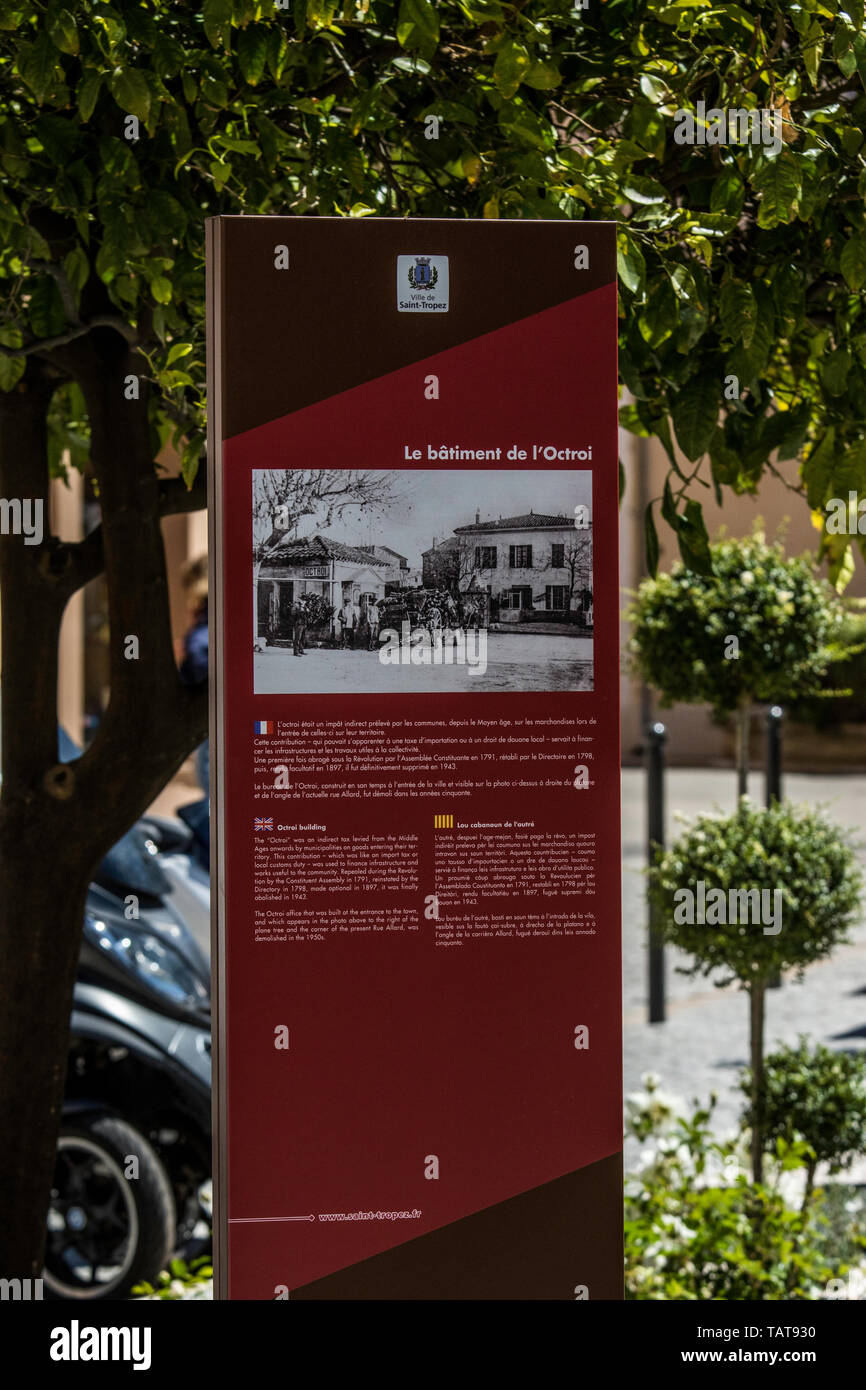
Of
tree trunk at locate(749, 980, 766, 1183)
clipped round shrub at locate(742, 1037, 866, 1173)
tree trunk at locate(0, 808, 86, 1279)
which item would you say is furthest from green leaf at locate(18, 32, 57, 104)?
clipped round shrub at locate(742, 1037, 866, 1173)

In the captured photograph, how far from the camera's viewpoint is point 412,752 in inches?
97.3

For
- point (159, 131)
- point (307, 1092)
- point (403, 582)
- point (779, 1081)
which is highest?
point (159, 131)

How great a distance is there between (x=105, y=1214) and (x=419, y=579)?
2882 mm

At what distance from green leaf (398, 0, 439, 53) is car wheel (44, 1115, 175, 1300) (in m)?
3.21

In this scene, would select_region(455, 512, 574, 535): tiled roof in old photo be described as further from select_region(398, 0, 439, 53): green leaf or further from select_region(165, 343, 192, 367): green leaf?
select_region(398, 0, 439, 53): green leaf

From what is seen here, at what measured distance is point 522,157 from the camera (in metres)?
2.63

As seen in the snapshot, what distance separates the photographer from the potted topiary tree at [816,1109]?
475cm

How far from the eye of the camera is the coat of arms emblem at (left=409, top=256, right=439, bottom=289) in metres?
2.47

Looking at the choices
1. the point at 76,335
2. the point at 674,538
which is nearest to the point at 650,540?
the point at 76,335

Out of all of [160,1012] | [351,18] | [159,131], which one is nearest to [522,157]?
[351,18]

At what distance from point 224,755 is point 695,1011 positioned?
254 inches

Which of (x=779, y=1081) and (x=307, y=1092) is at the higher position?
(x=307, y=1092)

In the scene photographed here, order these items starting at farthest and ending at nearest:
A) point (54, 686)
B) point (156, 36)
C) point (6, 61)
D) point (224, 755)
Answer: point (54, 686)
point (6, 61)
point (156, 36)
point (224, 755)
